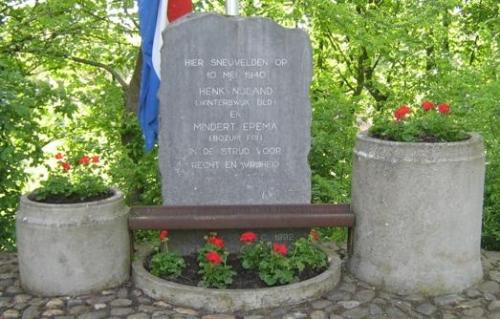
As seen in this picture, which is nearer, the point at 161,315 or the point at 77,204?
Result: the point at 161,315

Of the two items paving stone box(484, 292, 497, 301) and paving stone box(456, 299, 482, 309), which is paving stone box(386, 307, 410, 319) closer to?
paving stone box(456, 299, 482, 309)

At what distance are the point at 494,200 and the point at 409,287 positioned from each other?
2.20m

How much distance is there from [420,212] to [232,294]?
148cm

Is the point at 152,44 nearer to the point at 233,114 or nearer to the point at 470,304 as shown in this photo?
the point at 233,114

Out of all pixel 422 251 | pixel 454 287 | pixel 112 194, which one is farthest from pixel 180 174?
pixel 454 287

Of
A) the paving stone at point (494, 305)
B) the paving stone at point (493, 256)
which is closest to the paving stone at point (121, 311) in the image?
the paving stone at point (494, 305)

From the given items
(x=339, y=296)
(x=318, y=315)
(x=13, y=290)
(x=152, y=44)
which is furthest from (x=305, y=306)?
A: (x=152, y=44)

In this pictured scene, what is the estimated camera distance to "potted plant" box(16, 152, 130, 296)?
438 cm

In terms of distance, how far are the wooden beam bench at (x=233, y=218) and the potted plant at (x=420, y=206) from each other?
0.26m

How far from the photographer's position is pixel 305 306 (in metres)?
4.33

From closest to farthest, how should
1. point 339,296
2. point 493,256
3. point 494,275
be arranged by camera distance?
point 339,296 < point 494,275 < point 493,256

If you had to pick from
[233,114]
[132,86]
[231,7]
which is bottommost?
[233,114]

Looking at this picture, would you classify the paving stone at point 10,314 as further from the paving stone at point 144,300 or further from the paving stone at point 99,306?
the paving stone at point 144,300

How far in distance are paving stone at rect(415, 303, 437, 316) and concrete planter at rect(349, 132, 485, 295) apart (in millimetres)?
173
